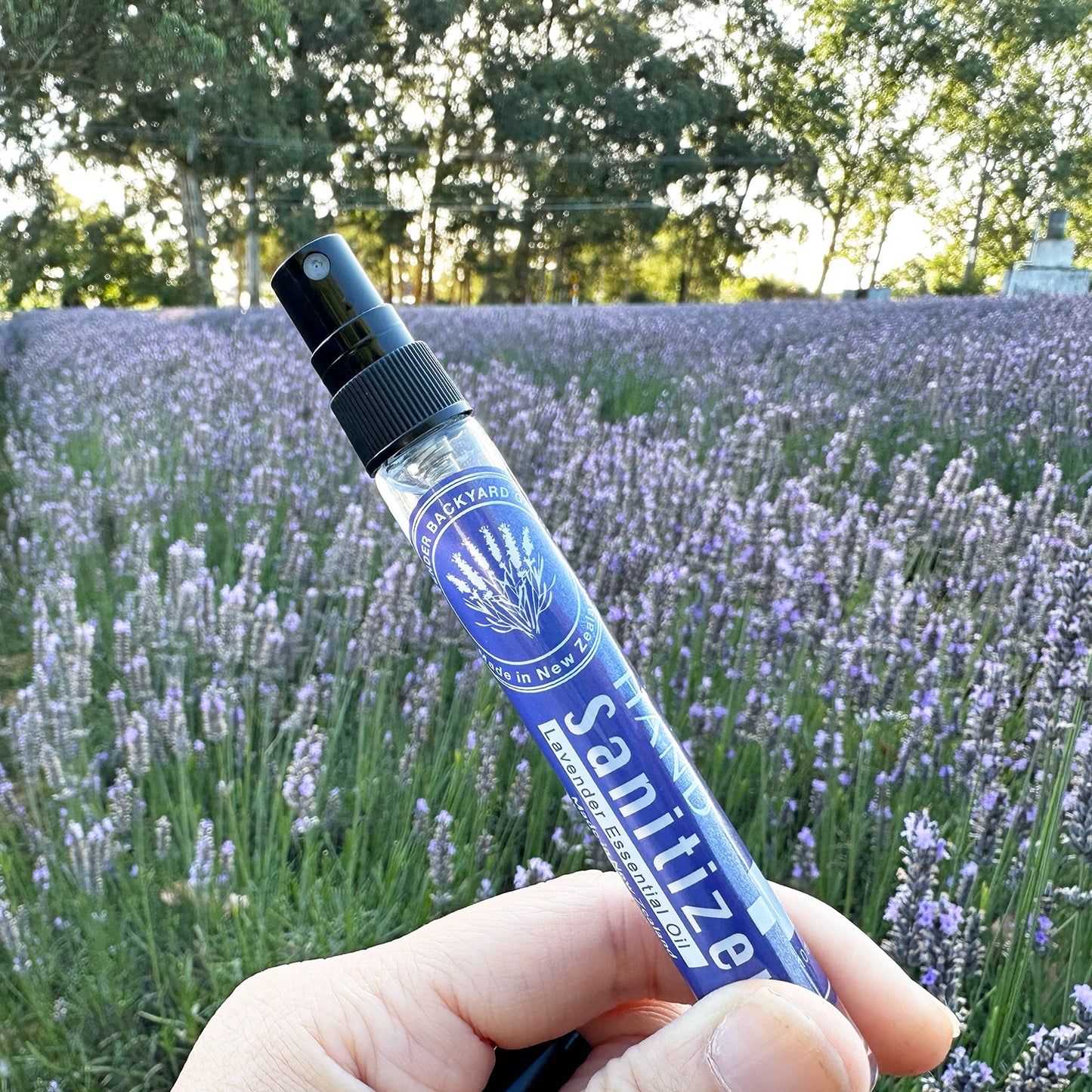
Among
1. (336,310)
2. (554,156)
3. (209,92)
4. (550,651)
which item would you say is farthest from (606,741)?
(554,156)

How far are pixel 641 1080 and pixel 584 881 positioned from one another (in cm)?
32

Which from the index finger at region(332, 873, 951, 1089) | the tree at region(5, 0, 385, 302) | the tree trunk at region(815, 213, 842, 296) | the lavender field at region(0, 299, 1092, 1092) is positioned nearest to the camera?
the index finger at region(332, 873, 951, 1089)

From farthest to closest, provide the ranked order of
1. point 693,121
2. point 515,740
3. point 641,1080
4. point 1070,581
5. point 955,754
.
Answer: point 693,121
point 515,740
point 955,754
point 1070,581
point 641,1080

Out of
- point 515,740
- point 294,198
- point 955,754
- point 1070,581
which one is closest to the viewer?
point 1070,581

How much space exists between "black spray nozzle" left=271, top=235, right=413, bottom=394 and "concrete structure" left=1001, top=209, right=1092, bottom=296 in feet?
48.2

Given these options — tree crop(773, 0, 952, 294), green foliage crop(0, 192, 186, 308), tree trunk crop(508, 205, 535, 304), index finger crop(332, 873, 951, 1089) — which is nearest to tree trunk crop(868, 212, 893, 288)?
tree crop(773, 0, 952, 294)

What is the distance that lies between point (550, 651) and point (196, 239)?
25.2m

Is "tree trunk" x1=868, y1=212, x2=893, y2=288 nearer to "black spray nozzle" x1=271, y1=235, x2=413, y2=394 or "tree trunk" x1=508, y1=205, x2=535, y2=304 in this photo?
"tree trunk" x1=508, y1=205, x2=535, y2=304

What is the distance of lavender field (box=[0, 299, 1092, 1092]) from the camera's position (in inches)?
59.7

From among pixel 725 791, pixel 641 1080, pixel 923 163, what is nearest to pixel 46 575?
pixel 725 791

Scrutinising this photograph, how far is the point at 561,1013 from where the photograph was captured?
1.15 m

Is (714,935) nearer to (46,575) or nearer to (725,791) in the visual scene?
(725,791)

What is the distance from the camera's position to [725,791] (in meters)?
2.01

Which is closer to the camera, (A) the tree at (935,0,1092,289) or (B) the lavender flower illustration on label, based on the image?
(B) the lavender flower illustration on label
